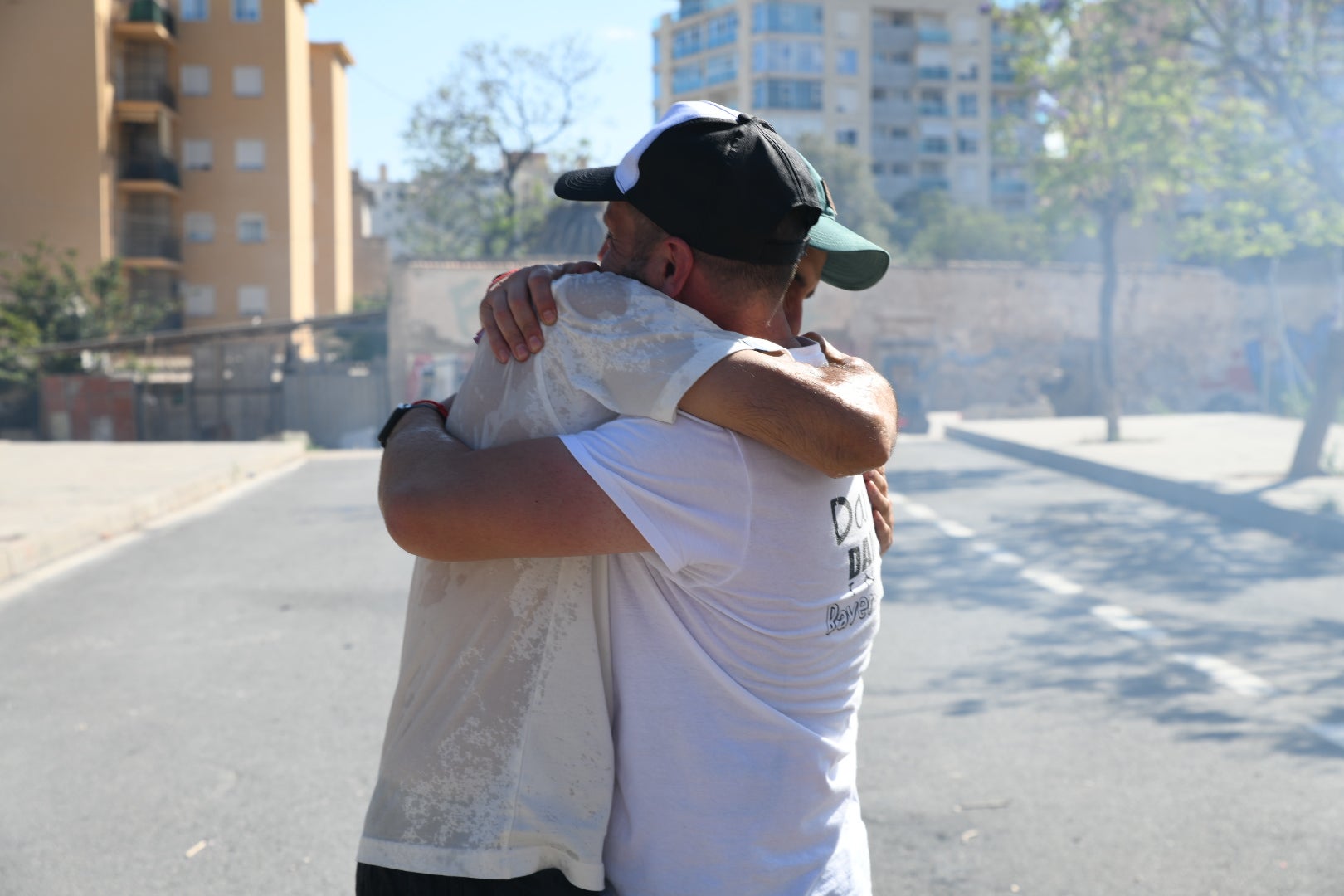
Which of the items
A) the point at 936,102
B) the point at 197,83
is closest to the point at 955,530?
the point at 197,83

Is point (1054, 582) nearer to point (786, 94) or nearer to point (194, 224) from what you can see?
point (194, 224)

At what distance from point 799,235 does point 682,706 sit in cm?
60

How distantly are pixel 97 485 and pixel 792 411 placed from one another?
15252 mm

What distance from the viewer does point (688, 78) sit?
93.1 metres

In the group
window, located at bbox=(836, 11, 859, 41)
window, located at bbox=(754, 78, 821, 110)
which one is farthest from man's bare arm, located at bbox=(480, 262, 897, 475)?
window, located at bbox=(836, 11, 859, 41)

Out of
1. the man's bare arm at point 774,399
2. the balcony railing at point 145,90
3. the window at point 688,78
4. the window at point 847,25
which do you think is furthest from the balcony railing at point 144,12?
the man's bare arm at point 774,399

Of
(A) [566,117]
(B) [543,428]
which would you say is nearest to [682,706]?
(B) [543,428]

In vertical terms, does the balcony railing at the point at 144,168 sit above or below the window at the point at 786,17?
below

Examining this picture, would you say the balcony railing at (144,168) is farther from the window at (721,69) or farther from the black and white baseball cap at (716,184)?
the black and white baseball cap at (716,184)

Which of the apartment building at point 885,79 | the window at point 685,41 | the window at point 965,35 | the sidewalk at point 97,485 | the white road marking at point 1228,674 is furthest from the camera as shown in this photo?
the window at point 685,41

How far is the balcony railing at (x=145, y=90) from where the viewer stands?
50594 mm

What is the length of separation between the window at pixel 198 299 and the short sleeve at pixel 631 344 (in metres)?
55.3

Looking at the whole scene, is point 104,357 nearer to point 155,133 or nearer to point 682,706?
point 155,133

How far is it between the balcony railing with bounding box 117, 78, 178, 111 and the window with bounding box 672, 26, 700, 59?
49043 millimetres
